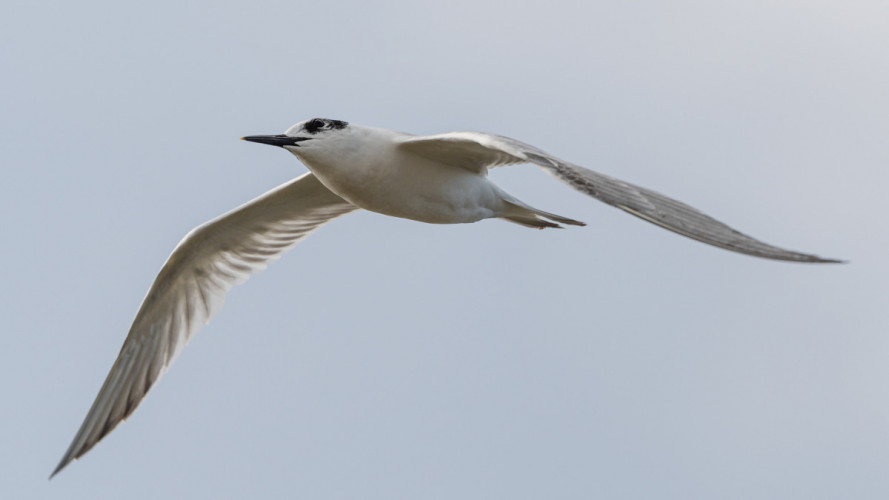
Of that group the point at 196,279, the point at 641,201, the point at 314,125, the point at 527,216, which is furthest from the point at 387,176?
the point at 196,279

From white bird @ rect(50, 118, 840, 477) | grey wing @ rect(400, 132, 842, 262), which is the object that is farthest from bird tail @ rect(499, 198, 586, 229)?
grey wing @ rect(400, 132, 842, 262)

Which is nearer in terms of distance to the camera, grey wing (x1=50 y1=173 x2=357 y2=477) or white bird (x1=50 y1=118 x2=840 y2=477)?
white bird (x1=50 y1=118 x2=840 y2=477)

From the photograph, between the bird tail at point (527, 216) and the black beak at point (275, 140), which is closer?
the black beak at point (275, 140)

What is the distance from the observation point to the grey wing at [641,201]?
7.95 metres

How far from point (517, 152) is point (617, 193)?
0.79m

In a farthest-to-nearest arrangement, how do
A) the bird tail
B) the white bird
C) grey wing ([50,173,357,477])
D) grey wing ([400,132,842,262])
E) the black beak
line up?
grey wing ([50,173,357,477]) < the bird tail < the black beak < the white bird < grey wing ([400,132,842,262])

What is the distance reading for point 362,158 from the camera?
33.6 ft

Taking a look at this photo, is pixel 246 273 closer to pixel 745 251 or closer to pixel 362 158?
pixel 362 158

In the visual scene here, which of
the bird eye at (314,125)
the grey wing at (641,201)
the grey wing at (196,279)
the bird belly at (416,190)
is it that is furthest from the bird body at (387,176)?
the grey wing at (196,279)

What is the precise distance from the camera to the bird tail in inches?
437

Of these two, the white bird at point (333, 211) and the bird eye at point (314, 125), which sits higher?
the bird eye at point (314, 125)

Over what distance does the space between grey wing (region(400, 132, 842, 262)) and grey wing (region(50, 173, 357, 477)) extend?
9.56 ft

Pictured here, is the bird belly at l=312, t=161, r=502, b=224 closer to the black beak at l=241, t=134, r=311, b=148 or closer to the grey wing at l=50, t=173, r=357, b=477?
the black beak at l=241, t=134, r=311, b=148

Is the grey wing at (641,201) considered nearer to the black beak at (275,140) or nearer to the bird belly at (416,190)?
the bird belly at (416,190)
